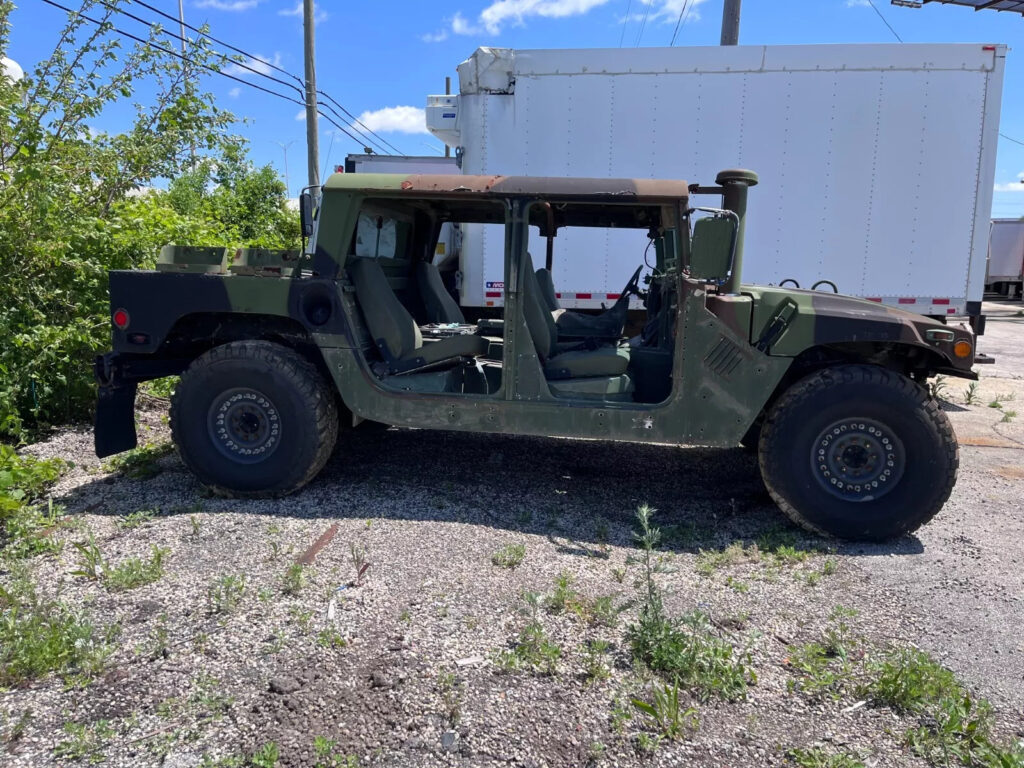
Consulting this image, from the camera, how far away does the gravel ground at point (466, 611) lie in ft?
8.02

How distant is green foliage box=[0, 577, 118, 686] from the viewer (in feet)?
8.86

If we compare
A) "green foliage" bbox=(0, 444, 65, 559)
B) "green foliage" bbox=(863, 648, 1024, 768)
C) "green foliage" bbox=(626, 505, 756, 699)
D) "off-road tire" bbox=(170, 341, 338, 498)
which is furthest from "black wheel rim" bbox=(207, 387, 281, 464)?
"green foliage" bbox=(863, 648, 1024, 768)

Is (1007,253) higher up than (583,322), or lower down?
higher up

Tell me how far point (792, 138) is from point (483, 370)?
499 centimetres

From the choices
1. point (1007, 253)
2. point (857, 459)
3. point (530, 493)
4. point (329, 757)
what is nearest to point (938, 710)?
→ point (857, 459)

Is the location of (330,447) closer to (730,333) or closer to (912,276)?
(730,333)

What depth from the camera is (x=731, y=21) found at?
37.7ft

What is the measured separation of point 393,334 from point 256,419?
3.27 ft

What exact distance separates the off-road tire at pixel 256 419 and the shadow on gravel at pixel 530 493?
16cm

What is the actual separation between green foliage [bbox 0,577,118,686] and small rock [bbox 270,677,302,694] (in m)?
0.68

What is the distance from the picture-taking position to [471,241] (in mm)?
8016

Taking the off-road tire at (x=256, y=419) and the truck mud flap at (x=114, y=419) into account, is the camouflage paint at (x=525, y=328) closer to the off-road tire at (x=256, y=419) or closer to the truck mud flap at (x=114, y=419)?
the off-road tire at (x=256, y=419)

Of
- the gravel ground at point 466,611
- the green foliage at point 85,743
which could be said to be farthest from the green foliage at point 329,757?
the green foliage at point 85,743

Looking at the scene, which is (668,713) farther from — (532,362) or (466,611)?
(532,362)
